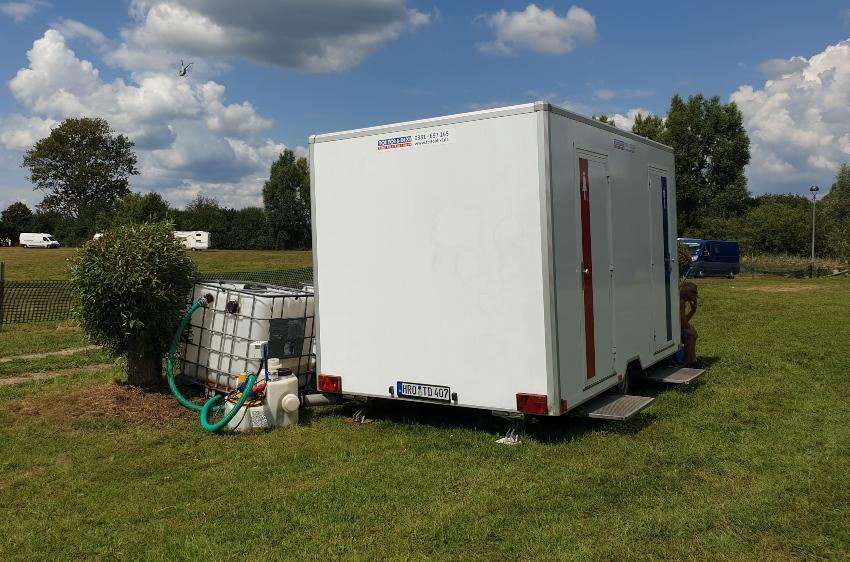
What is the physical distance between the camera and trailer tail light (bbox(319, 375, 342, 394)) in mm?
7051

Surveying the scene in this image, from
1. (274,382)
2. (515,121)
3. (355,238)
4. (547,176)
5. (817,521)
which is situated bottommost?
(817,521)

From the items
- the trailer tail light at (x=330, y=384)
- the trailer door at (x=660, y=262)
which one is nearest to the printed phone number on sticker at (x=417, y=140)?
the trailer tail light at (x=330, y=384)

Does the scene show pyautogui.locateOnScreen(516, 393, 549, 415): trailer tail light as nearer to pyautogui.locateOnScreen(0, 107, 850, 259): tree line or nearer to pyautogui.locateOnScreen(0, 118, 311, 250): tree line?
pyautogui.locateOnScreen(0, 107, 850, 259): tree line

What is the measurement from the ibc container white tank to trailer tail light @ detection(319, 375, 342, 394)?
52 centimetres

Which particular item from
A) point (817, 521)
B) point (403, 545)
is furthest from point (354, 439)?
point (817, 521)

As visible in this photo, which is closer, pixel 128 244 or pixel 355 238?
pixel 355 238

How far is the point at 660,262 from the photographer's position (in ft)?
28.5

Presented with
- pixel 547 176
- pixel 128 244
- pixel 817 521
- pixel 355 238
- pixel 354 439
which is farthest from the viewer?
pixel 128 244

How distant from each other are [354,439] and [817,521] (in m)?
3.83

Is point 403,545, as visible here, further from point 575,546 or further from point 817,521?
point 817,521

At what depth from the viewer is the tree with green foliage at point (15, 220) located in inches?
2901

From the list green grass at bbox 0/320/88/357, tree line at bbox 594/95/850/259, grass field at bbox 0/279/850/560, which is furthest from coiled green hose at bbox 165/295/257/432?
tree line at bbox 594/95/850/259

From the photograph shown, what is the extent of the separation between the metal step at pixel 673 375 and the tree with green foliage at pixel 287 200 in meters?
60.1

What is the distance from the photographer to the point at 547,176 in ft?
19.0
